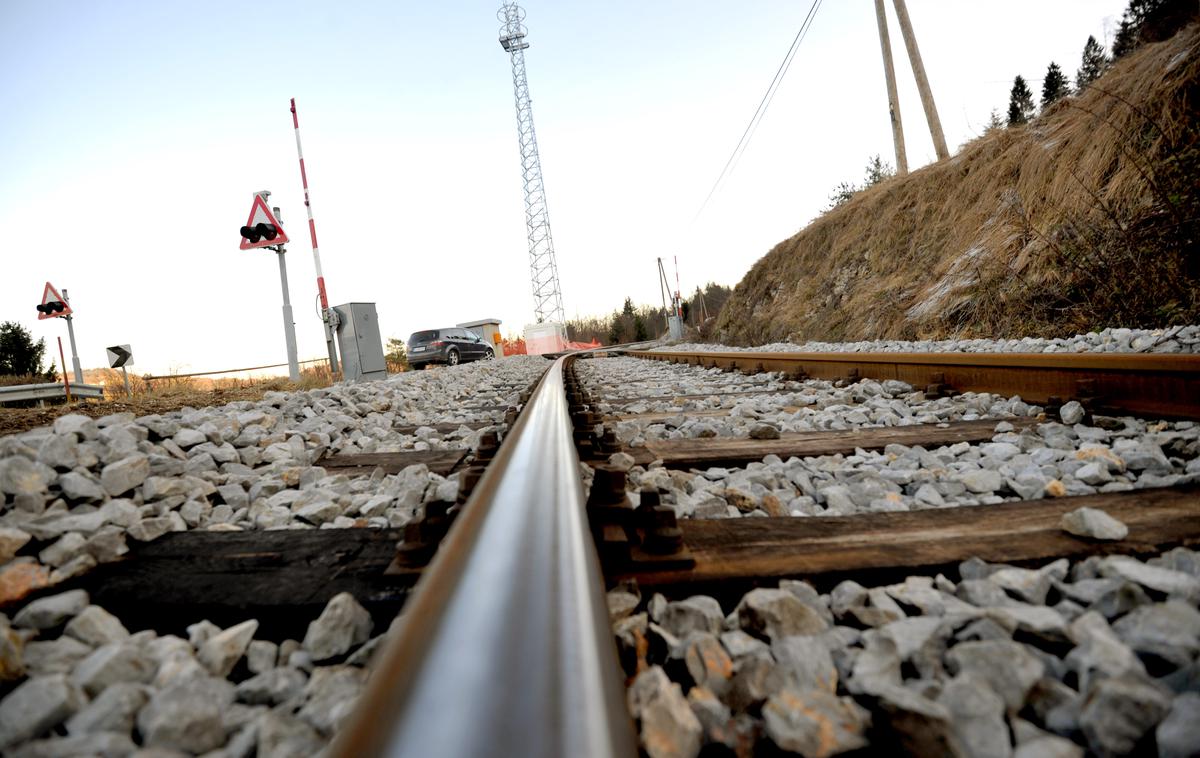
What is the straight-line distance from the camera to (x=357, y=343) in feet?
21.5

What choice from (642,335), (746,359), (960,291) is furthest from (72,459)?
(642,335)

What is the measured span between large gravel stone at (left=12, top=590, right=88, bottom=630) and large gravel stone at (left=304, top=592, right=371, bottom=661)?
16.9 inches

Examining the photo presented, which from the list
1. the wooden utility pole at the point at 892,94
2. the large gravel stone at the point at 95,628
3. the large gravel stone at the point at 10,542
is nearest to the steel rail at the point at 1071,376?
the large gravel stone at the point at 95,628

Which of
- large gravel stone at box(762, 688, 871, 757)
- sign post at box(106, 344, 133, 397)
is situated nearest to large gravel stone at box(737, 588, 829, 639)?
large gravel stone at box(762, 688, 871, 757)

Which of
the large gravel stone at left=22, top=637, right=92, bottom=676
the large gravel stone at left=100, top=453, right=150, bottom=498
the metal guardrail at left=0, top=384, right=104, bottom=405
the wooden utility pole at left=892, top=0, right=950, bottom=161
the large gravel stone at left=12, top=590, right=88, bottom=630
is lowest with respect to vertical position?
the large gravel stone at left=22, top=637, right=92, bottom=676

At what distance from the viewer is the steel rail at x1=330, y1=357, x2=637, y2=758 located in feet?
1.41

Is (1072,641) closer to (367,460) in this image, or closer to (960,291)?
(367,460)

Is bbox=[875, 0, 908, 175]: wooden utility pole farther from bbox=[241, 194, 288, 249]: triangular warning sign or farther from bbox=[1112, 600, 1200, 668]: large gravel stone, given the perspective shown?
bbox=[1112, 600, 1200, 668]: large gravel stone

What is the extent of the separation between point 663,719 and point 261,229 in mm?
7019

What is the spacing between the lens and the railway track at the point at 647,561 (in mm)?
493

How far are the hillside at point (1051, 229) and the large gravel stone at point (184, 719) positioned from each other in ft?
17.3

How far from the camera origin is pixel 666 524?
3.34ft

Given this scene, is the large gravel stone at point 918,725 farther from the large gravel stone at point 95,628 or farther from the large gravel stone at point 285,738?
the large gravel stone at point 95,628

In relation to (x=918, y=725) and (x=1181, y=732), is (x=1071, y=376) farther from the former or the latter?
(x=918, y=725)
